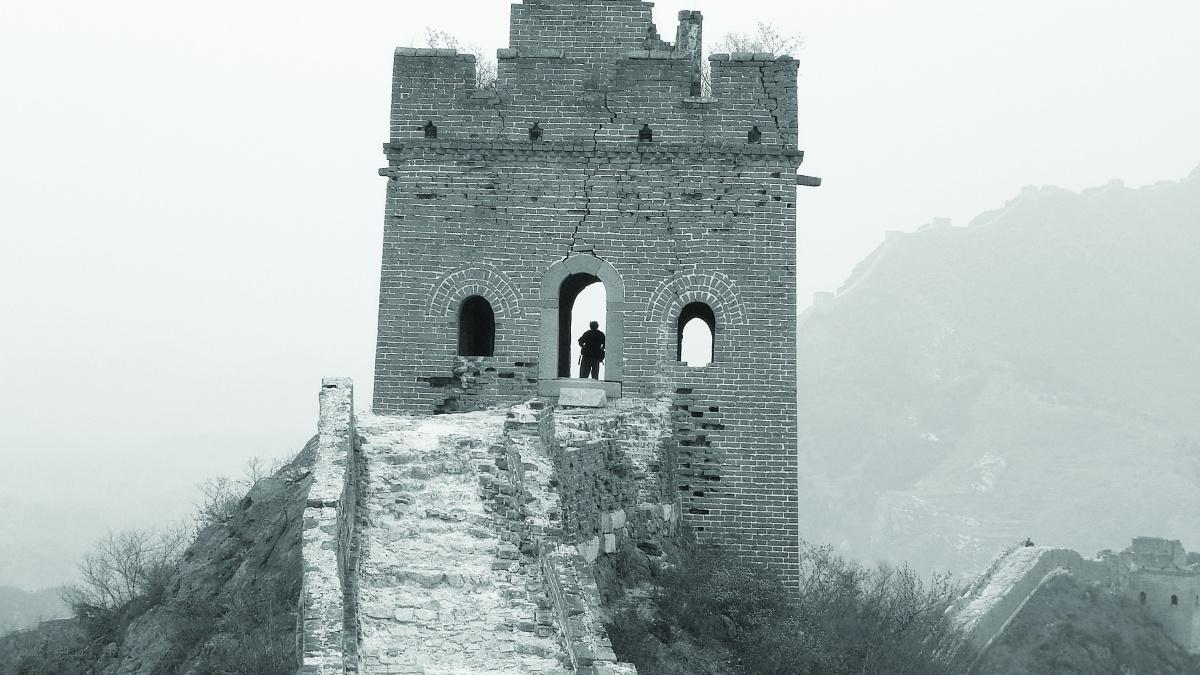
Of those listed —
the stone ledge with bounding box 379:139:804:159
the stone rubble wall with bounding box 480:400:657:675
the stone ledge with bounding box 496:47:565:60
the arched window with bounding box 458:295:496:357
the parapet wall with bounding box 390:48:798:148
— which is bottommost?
the stone rubble wall with bounding box 480:400:657:675

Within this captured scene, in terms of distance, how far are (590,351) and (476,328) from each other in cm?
157

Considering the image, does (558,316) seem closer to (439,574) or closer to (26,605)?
(439,574)

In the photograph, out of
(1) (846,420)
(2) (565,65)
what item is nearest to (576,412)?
(2) (565,65)

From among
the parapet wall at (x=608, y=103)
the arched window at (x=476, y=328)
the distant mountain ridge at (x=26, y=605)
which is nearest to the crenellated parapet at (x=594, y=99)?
the parapet wall at (x=608, y=103)

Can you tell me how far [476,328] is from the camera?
19.8 meters

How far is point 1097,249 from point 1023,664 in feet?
534

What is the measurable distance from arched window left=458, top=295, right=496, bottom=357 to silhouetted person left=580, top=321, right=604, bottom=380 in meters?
1.19

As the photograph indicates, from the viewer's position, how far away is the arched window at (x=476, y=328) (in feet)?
60.6

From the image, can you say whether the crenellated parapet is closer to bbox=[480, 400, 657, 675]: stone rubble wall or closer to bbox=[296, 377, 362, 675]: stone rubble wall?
bbox=[480, 400, 657, 675]: stone rubble wall

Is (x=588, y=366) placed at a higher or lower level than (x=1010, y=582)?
higher

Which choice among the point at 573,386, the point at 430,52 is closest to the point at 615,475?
the point at 573,386

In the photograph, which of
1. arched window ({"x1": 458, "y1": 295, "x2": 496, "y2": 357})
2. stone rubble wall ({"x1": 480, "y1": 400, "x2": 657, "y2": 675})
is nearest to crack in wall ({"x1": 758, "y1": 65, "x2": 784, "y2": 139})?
stone rubble wall ({"x1": 480, "y1": 400, "x2": 657, "y2": 675})

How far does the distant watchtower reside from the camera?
1800cm

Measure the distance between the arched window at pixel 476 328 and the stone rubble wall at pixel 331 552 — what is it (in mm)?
5286
